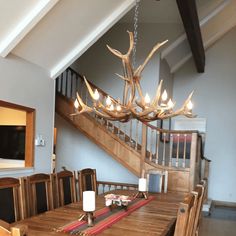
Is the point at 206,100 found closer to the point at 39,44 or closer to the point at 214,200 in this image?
the point at 214,200

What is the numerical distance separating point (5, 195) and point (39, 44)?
249 centimetres

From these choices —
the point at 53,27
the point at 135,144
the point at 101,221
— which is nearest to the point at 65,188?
the point at 101,221

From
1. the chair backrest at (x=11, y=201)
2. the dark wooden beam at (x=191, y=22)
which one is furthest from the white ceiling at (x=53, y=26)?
the chair backrest at (x=11, y=201)

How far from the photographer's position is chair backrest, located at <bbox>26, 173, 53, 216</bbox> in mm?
2906

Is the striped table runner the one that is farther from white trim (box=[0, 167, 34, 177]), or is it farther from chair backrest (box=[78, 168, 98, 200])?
white trim (box=[0, 167, 34, 177])

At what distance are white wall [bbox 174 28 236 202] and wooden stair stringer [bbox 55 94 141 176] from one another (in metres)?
3.56

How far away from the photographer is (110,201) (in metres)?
2.91

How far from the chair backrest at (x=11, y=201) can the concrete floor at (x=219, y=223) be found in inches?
138

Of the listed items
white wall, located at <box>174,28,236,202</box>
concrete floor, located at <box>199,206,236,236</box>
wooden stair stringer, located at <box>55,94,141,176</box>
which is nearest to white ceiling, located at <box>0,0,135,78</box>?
wooden stair stringer, located at <box>55,94,141,176</box>

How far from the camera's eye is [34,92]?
4.69 metres

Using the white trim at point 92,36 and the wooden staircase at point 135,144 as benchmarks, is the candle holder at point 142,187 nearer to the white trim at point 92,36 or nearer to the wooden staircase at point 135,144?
the wooden staircase at point 135,144

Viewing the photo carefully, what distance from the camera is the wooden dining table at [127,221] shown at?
2.21m

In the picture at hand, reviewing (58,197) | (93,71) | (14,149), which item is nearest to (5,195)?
(58,197)

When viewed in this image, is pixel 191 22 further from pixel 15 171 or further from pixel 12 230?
pixel 12 230
